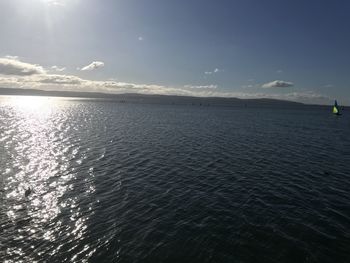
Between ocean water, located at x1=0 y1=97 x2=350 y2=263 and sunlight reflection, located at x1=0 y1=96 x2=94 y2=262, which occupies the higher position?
ocean water, located at x1=0 y1=97 x2=350 y2=263

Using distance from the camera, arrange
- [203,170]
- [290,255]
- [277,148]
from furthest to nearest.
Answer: [277,148]
[203,170]
[290,255]

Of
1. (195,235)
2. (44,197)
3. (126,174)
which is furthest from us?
(126,174)

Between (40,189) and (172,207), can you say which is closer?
(172,207)

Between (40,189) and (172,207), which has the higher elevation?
(172,207)

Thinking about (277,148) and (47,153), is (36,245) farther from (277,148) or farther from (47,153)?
(277,148)

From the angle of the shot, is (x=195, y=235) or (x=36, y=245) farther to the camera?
(x=195, y=235)

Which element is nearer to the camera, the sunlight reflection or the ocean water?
the ocean water

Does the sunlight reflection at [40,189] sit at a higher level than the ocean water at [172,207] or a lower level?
lower

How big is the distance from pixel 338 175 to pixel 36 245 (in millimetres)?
35768

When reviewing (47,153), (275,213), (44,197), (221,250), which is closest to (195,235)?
(221,250)

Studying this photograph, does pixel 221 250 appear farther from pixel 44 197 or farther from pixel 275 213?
pixel 44 197

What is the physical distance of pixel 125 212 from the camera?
24.6 meters

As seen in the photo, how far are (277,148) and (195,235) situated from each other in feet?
131

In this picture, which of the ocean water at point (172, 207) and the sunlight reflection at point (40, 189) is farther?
the sunlight reflection at point (40, 189)
